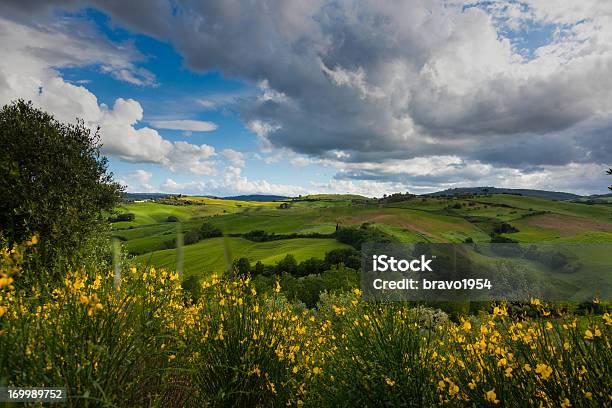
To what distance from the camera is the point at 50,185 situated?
58.0ft

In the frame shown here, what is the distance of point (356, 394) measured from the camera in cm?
467

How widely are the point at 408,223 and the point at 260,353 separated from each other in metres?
80.0

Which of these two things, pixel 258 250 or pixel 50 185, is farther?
pixel 258 250

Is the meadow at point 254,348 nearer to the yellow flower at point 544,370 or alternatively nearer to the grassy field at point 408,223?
the yellow flower at point 544,370

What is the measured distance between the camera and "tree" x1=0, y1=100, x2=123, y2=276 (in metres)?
16.7

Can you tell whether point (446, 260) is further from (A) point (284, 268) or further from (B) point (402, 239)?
(A) point (284, 268)

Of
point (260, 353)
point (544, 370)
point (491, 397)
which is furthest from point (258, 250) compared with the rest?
point (544, 370)

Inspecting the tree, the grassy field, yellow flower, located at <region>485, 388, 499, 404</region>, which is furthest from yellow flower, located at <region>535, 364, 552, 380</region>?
the grassy field

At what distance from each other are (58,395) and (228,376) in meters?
2.39

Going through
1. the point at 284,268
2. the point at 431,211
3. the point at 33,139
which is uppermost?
the point at 33,139

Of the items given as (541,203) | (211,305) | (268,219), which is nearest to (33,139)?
(211,305)

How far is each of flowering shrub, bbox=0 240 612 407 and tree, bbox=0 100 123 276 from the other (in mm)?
13398

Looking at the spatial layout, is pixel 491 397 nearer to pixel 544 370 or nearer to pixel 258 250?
pixel 544 370

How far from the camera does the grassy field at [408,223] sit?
68.1m
